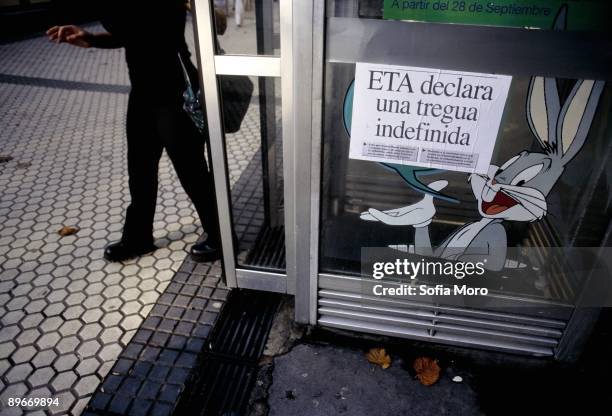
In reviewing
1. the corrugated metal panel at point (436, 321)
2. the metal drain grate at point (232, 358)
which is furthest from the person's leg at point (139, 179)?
the corrugated metal panel at point (436, 321)

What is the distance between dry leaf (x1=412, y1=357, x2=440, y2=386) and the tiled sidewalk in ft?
5.31

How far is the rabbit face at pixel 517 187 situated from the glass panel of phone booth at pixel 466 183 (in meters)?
0.03

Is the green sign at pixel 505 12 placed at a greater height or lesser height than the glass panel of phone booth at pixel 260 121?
greater

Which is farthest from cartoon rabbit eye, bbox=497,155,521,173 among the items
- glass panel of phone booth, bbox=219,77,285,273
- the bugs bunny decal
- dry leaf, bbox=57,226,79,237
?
dry leaf, bbox=57,226,79,237

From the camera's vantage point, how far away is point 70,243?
3338mm

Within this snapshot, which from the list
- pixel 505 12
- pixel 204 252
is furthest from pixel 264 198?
pixel 505 12

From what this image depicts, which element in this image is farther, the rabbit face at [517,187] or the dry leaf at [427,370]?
the dry leaf at [427,370]

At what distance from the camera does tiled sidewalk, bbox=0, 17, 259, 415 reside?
2.40 m

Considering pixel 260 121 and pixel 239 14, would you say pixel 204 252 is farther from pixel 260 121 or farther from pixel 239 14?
pixel 239 14

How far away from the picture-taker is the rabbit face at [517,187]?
202cm

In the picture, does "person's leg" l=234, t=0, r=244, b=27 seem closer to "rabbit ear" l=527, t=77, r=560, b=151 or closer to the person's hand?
the person's hand

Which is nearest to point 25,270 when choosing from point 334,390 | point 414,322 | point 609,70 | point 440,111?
point 334,390

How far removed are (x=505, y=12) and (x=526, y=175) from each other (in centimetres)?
74

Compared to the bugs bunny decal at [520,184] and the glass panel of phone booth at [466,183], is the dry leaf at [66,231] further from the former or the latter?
the bugs bunny decal at [520,184]
